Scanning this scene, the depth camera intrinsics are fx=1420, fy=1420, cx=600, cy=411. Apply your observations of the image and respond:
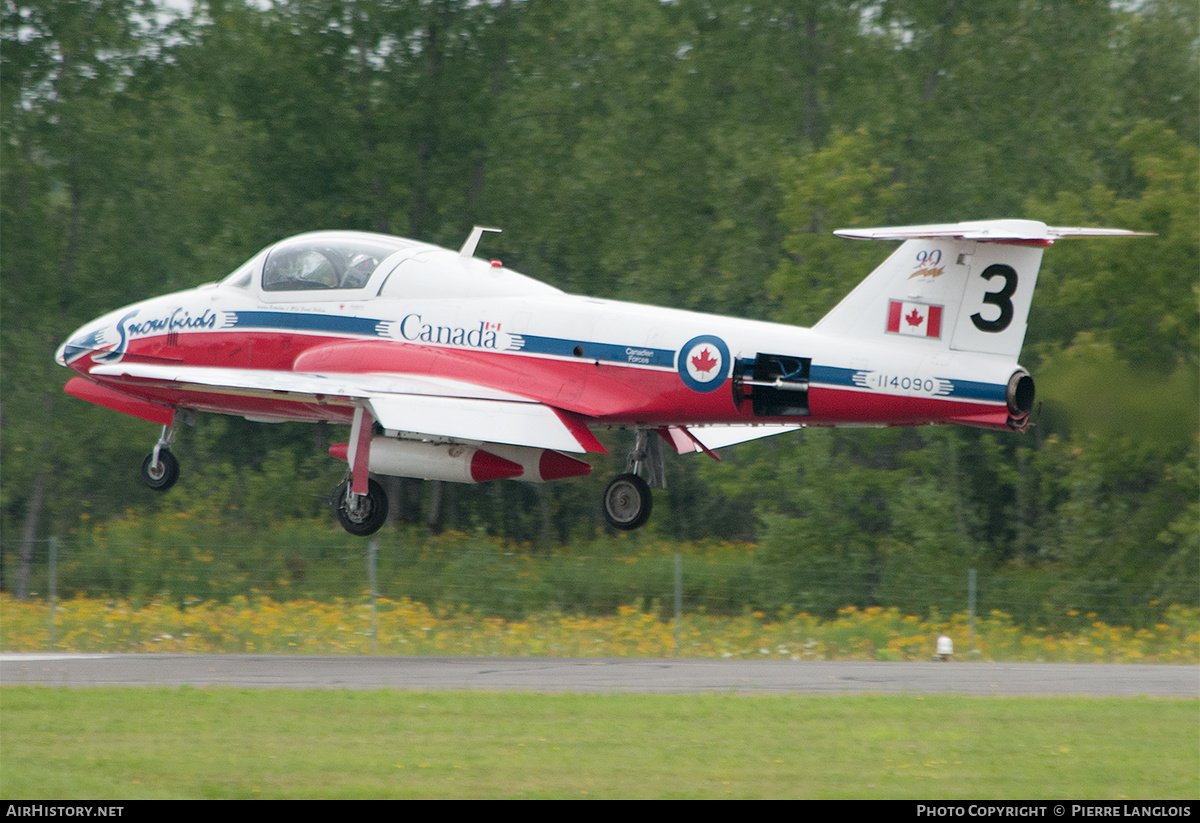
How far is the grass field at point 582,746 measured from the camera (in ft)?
34.9

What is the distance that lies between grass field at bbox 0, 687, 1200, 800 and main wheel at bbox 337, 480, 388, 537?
476cm

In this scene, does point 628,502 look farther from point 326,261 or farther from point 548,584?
point 548,584

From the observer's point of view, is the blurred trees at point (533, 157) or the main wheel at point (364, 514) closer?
the main wheel at point (364, 514)

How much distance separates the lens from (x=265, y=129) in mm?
34094

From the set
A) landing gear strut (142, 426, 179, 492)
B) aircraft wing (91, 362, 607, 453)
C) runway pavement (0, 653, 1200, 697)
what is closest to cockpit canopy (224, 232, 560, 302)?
aircraft wing (91, 362, 607, 453)

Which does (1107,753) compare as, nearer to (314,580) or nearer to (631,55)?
(314,580)

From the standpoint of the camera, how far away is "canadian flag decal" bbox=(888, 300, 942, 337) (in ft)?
54.2

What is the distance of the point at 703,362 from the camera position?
17.4 m

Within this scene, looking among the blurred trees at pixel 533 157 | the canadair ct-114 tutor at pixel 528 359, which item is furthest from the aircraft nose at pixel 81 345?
the blurred trees at pixel 533 157

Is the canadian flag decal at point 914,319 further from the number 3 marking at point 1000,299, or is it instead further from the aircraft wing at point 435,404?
the aircraft wing at point 435,404

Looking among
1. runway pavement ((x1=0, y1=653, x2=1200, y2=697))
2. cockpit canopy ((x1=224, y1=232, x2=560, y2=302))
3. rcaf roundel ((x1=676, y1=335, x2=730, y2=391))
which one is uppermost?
cockpit canopy ((x1=224, y1=232, x2=560, y2=302))

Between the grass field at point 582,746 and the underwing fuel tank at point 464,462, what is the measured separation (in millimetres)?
4355

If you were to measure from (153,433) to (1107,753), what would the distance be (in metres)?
Answer: 25.8

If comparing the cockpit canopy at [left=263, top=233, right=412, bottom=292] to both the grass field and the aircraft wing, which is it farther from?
the grass field
